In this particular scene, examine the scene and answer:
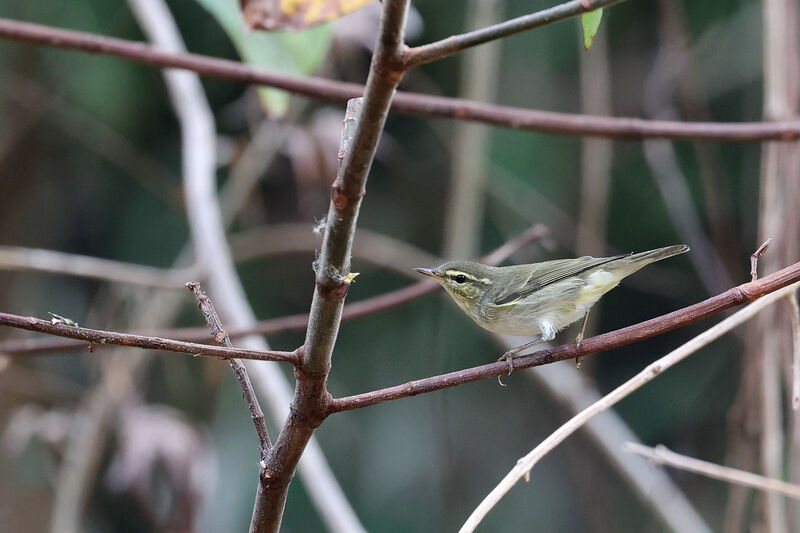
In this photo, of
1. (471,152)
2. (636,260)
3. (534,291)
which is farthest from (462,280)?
(471,152)

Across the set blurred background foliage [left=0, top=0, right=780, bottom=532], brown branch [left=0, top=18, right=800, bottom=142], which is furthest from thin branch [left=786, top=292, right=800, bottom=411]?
blurred background foliage [left=0, top=0, right=780, bottom=532]

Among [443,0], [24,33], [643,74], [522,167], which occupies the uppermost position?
[443,0]

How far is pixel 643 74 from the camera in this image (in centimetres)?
440

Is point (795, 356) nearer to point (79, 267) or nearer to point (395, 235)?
point (79, 267)

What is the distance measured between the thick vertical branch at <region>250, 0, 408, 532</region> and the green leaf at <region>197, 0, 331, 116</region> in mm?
1379

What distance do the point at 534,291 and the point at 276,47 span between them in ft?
4.19

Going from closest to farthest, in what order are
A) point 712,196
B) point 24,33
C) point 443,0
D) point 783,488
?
point 783,488 → point 24,33 → point 712,196 → point 443,0

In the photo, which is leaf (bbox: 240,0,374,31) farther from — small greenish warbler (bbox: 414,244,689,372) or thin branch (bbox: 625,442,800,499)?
A: thin branch (bbox: 625,442,800,499)

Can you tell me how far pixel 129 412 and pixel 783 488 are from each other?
2.97 m

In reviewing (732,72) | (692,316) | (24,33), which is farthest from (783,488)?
(732,72)

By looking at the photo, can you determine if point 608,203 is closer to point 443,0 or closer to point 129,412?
point 443,0

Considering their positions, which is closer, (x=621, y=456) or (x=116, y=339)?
(x=116, y=339)

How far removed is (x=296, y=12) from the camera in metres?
2.02

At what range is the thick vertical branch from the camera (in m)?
0.96
